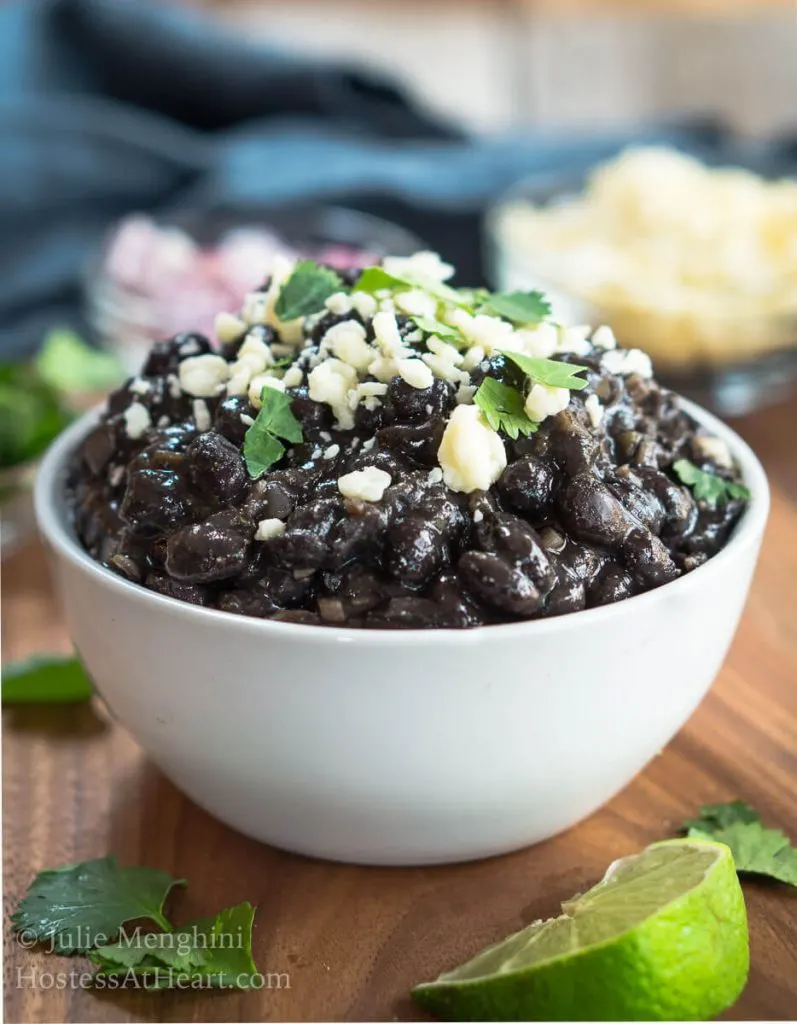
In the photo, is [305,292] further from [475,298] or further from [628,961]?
[628,961]

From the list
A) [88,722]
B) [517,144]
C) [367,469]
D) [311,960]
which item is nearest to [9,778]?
[88,722]

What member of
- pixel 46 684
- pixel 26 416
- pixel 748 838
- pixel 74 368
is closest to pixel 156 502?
pixel 46 684

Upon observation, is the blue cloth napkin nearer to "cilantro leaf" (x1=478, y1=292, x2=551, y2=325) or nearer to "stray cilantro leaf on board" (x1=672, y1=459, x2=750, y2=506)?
"cilantro leaf" (x1=478, y1=292, x2=551, y2=325)

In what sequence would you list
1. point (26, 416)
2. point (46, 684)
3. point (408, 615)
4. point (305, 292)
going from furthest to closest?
point (26, 416)
point (46, 684)
point (305, 292)
point (408, 615)

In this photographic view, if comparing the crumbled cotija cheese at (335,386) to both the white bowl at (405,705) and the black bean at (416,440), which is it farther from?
the white bowl at (405,705)

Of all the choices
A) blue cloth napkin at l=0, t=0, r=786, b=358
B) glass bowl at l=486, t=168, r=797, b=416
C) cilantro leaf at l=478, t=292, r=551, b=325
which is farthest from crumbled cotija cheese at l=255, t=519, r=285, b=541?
blue cloth napkin at l=0, t=0, r=786, b=358

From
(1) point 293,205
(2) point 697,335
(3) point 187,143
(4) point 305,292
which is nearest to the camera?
(4) point 305,292
